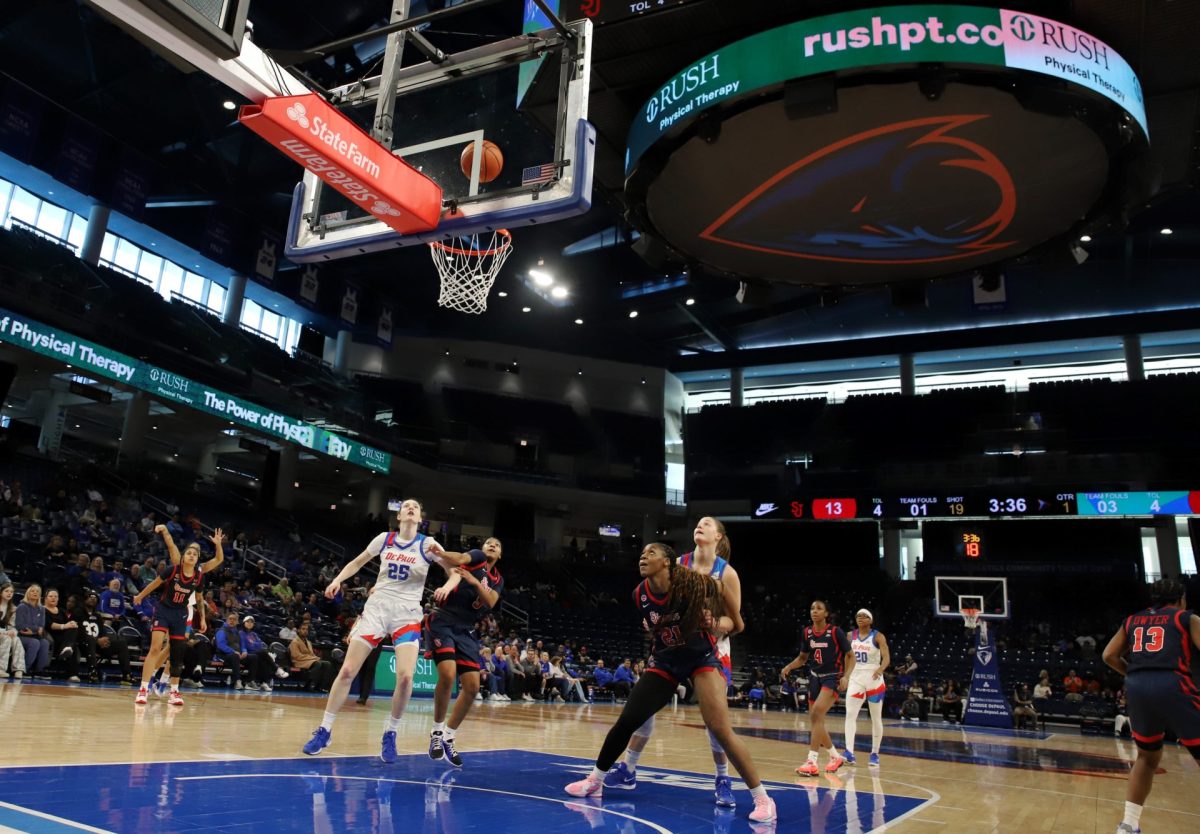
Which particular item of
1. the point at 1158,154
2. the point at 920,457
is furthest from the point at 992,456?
the point at 1158,154

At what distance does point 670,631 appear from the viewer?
5.39m

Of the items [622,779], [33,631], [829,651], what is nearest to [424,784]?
[622,779]

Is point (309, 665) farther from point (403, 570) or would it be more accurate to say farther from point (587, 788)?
point (587, 788)

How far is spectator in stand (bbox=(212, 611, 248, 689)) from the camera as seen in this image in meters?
14.5

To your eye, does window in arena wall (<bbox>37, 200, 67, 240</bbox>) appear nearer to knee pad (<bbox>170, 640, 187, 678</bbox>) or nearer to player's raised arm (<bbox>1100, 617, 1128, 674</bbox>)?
knee pad (<bbox>170, 640, 187, 678</bbox>)

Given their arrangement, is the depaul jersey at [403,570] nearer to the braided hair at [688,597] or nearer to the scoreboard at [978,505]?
the braided hair at [688,597]

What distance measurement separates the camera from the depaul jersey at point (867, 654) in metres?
9.86

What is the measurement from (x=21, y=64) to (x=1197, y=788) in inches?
1069

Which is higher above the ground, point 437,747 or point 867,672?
point 867,672

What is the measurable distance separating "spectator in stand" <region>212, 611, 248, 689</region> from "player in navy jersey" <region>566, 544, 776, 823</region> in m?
11.0

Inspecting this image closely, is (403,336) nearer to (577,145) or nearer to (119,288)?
(119,288)

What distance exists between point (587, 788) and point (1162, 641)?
12.7ft

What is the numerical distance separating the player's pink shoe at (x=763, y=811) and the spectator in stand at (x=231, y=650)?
1206cm

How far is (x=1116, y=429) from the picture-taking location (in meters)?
29.9
